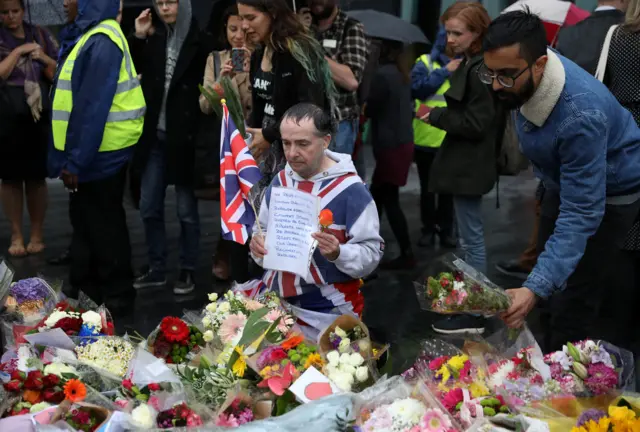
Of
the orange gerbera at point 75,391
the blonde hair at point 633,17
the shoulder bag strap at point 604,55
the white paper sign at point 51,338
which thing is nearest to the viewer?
the orange gerbera at point 75,391

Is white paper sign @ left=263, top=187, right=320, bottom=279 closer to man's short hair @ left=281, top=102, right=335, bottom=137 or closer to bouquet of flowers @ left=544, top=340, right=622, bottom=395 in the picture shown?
man's short hair @ left=281, top=102, right=335, bottom=137

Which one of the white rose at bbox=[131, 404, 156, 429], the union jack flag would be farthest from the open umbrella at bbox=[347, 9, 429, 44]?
the white rose at bbox=[131, 404, 156, 429]

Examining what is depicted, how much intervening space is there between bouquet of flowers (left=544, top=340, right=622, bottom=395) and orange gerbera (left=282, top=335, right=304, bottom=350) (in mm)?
847

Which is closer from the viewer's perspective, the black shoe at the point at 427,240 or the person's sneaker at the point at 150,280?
the person's sneaker at the point at 150,280

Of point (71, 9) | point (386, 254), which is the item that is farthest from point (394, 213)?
point (71, 9)

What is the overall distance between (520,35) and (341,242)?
1.16m

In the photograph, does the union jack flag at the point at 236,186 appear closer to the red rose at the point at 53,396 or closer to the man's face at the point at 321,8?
the red rose at the point at 53,396

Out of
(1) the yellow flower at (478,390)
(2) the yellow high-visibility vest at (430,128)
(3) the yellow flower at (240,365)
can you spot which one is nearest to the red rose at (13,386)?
(3) the yellow flower at (240,365)

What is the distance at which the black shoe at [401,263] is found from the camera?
674 cm

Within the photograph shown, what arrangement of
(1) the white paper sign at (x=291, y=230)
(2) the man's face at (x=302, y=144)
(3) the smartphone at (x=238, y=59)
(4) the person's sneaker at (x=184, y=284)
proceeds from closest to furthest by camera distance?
1. (1) the white paper sign at (x=291, y=230)
2. (2) the man's face at (x=302, y=144)
3. (3) the smartphone at (x=238, y=59)
4. (4) the person's sneaker at (x=184, y=284)

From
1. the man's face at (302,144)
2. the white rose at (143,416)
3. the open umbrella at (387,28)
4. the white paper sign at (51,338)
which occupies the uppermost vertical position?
the man's face at (302,144)

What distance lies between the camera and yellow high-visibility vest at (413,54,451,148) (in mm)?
7004

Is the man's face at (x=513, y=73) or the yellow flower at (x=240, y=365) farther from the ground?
the man's face at (x=513, y=73)

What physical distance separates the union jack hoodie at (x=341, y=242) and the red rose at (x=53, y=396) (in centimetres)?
105
